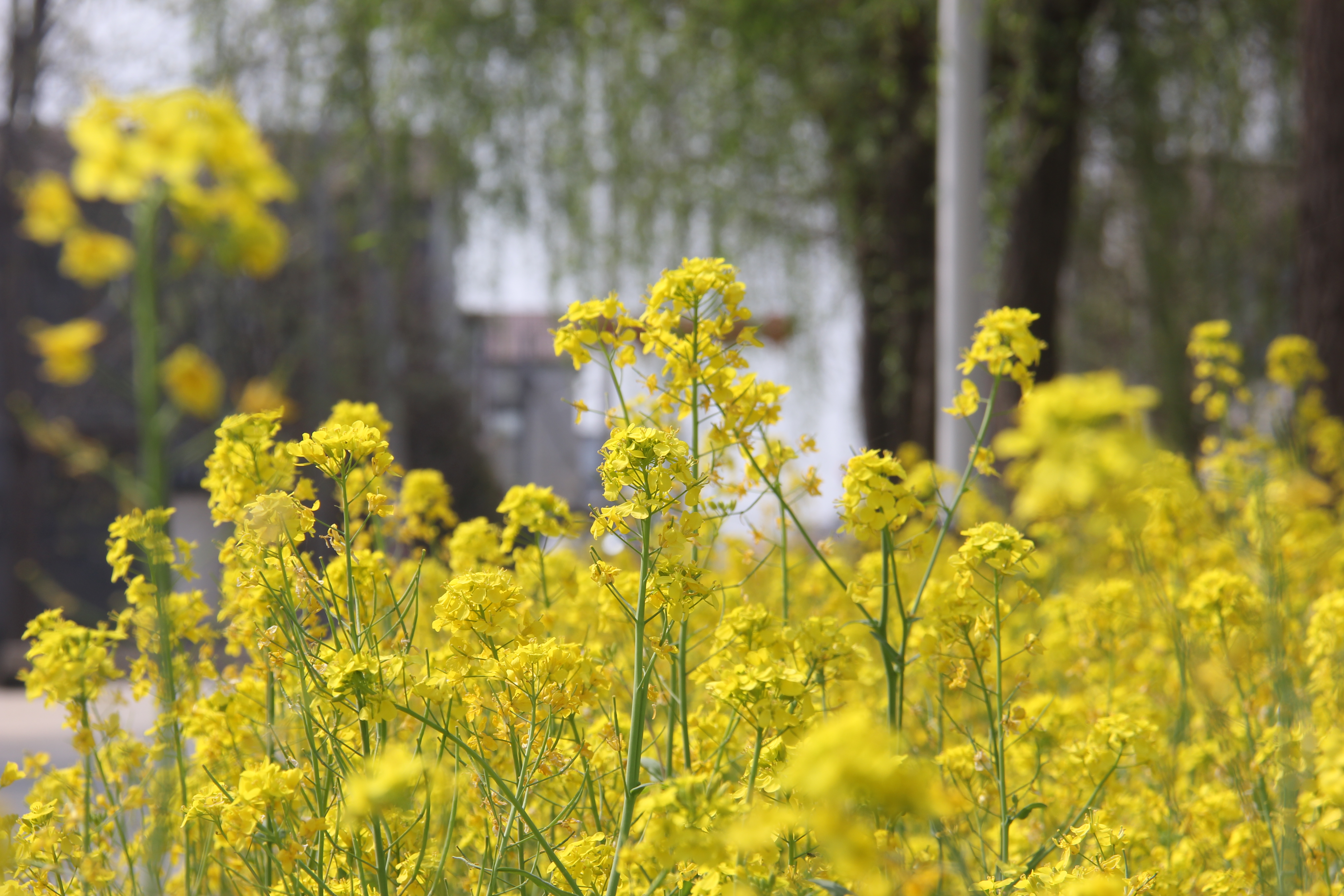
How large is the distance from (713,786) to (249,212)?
2.26 feet

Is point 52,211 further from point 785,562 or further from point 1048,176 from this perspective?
point 1048,176

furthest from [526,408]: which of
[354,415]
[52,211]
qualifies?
[52,211]

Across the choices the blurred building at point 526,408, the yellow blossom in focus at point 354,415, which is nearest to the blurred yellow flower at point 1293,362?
the yellow blossom in focus at point 354,415

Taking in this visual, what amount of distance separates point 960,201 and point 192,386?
4062 millimetres

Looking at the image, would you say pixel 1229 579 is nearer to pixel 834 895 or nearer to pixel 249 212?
pixel 834 895

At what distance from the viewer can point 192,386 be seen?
0.69m

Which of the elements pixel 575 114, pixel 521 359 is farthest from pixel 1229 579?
pixel 521 359

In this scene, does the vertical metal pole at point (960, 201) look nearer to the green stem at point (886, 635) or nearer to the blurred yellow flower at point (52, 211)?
the green stem at point (886, 635)

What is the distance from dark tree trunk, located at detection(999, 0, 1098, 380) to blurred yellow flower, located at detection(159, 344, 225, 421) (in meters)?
4.07

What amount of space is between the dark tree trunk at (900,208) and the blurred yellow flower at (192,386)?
4.93 meters

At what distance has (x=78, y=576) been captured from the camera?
10859 mm

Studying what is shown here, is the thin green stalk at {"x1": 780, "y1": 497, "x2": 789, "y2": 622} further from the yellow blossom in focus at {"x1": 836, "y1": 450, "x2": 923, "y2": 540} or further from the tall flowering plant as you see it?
the tall flowering plant

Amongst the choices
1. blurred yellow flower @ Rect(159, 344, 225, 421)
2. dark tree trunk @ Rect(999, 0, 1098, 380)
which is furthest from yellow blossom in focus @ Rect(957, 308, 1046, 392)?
dark tree trunk @ Rect(999, 0, 1098, 380)

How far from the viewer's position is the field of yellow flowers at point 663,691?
1168mm
